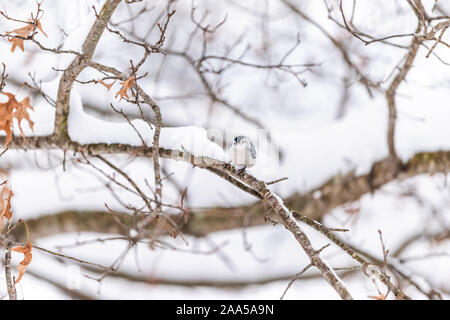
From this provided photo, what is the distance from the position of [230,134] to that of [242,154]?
115 cm

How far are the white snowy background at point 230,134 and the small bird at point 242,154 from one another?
0.48 feet

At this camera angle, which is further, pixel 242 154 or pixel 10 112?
pixel 242 154

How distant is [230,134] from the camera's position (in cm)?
262

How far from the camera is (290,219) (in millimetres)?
1310

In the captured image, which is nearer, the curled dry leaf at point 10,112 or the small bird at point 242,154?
the curled dry leaf at point 10,112

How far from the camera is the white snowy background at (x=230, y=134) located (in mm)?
2131

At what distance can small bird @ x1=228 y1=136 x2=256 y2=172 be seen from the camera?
4.86 feet

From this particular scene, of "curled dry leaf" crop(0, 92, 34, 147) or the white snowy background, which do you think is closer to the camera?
"curled dry leaf" crop(0, 92, 34, 147)

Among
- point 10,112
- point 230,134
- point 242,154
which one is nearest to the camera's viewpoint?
point 10,112

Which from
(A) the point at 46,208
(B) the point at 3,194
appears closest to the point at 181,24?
(A) the point at 46,208

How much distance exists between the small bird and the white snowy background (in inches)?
5.8

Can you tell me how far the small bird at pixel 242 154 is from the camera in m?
1.48

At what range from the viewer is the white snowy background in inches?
83.9

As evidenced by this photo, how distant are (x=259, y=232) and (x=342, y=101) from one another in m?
1.59
